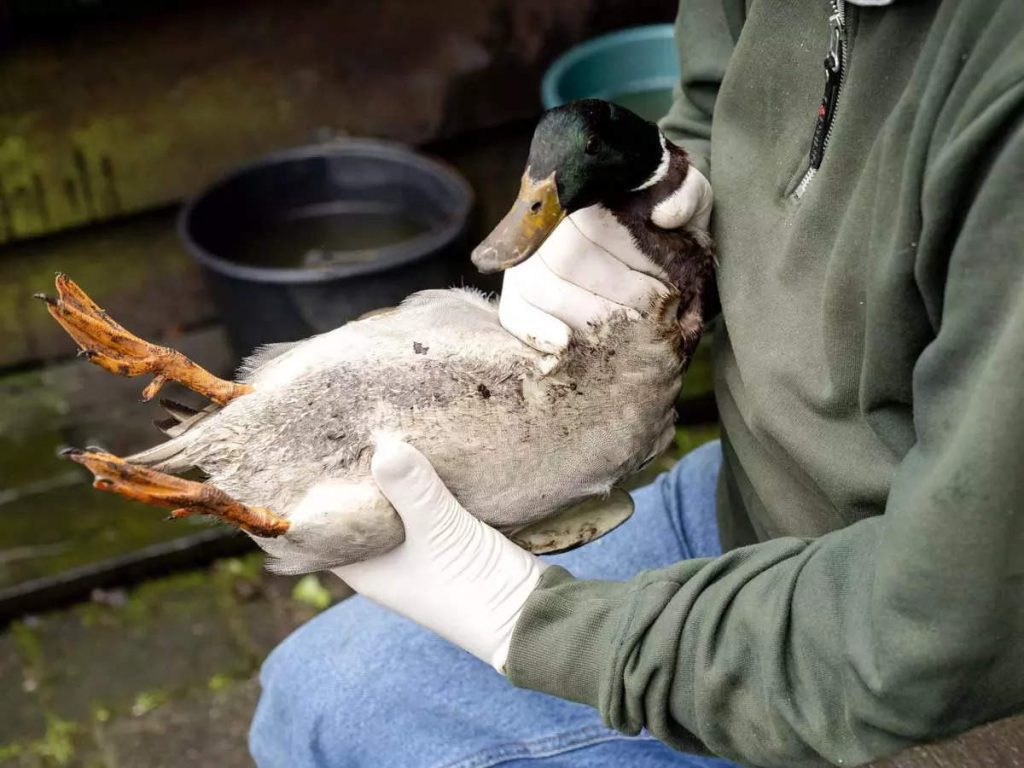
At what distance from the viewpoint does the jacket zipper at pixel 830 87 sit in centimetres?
105

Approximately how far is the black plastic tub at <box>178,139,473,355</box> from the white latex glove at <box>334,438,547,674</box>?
49.9 inches

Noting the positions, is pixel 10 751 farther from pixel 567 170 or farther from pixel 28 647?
pixel 567 170

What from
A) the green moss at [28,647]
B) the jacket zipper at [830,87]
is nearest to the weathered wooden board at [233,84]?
the green moss at [28,647]

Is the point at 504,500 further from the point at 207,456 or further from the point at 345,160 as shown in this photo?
the point at 345,160

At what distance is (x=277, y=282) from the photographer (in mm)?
2408

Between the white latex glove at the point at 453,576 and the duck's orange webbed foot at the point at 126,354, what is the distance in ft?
0.73

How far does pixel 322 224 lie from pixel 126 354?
1716mm

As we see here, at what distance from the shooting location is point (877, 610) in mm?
894

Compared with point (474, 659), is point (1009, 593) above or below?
above

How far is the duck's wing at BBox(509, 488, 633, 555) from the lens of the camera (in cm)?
134

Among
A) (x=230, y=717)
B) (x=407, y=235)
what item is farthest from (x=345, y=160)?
(x=230, y=717)

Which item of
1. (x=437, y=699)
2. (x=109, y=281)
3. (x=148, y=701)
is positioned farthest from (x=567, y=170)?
(x=109, y=281)

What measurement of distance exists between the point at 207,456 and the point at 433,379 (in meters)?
0.24

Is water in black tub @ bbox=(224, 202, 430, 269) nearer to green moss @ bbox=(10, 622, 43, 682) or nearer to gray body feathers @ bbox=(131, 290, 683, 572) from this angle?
green moss @ bbox=(10, 622, 43, 682)
